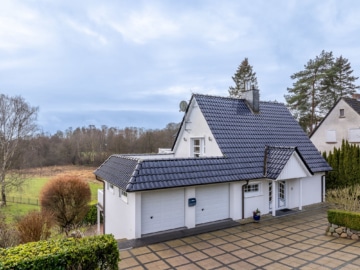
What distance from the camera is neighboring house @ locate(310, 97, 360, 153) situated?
21.1 m

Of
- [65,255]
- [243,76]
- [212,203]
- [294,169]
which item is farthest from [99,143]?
[65,255]

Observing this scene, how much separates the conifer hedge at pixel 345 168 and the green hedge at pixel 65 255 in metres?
16.3

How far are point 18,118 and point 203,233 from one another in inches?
1023

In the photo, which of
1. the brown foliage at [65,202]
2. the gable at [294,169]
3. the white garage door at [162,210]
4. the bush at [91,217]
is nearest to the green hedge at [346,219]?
the gable at [294,169]

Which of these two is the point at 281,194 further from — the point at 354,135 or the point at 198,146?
the point at 354,135

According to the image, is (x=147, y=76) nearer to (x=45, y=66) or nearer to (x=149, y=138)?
(x=45, y=66)

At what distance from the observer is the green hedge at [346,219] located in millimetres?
9297

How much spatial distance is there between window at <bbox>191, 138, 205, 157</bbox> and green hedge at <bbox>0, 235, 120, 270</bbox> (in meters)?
8.75

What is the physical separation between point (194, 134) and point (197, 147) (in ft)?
2.84

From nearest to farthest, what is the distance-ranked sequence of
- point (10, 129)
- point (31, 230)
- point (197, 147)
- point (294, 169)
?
point (31, 230) < point (294, 169) < point (197, 147) < point (10, 129)

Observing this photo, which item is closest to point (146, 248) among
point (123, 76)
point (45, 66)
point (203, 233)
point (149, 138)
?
point (203, 233)

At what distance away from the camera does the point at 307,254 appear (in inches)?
319

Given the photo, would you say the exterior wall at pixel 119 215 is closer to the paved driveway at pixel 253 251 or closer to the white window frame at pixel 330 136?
the paved driveway at pixel 253 251

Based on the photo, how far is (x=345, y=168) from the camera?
16.2 meters
